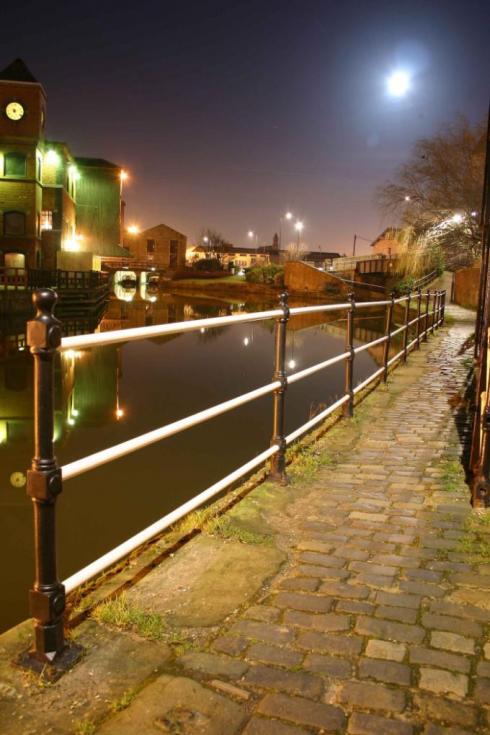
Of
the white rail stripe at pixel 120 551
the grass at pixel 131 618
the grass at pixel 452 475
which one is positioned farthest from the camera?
the grass at pixel 452 475

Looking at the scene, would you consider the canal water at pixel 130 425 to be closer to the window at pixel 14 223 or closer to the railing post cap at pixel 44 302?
the railing post cap at pixel 44 302

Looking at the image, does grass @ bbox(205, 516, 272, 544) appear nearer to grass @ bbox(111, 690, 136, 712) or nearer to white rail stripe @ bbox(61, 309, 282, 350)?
white rail stripe @ bbox(61, 309, 282, 350)

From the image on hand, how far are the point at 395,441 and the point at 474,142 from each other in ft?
103

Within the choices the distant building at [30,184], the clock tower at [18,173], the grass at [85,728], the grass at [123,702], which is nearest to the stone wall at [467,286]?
the distant building at [30,184]

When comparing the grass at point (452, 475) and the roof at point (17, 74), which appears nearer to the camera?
the grass at point (452, 475)

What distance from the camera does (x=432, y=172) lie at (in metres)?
33.4

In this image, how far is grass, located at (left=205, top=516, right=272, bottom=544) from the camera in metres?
3.64

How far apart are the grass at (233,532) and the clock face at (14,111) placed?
1686 inches

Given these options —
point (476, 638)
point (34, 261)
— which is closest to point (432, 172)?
point (34, 261)

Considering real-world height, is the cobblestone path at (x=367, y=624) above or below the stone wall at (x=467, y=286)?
below

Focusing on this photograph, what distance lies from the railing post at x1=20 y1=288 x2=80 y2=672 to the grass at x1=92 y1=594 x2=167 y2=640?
275 millimetres

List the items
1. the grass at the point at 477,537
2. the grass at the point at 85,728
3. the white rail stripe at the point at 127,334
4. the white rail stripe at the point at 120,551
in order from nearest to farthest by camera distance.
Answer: the grass at the point at 85,728, the white rail stripe at the point at 127,334, the white rail stripe at the point at 120,551, the grass at the point at 477,537

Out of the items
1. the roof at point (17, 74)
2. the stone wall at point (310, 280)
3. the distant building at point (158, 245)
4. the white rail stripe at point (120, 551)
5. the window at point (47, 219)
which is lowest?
the white rail stripe at point (120, 551)

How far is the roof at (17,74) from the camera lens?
134 feet
